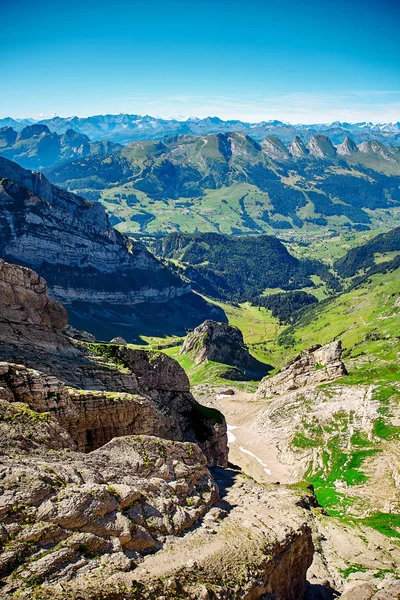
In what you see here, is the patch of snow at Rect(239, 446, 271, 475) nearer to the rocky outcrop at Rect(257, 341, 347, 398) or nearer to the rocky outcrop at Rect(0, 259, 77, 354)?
the rocky outcrop at Rect(257, 341, 347, 398)

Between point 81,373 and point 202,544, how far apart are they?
2939 cm

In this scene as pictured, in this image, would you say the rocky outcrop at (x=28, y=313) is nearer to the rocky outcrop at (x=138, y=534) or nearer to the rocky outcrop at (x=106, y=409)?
the rocky outcrop at (x=106, y=409)

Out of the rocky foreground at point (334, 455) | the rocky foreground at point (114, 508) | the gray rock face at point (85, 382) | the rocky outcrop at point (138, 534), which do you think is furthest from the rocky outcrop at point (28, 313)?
the rocky foreground at point (334, 455)

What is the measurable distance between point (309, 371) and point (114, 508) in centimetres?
11236

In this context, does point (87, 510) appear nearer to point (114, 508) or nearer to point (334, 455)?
point (114, 508)

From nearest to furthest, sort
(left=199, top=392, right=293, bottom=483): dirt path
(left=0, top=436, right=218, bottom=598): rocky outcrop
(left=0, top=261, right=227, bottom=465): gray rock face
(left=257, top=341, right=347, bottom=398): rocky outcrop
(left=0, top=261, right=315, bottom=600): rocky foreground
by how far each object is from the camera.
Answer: (left=0, top=436, right=218, bottom=598): rocky outcrop
(left=0, top=261, right=315, bottom=600): rocky foreground
(left=0, top=261, right=227, bottom=465): gray rock face
(left=199, top=392, right=293, bottom=483): dirt path
(left=257, top=341, right=347, bottom=398): rocky outcrop

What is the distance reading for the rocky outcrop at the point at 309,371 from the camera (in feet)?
421

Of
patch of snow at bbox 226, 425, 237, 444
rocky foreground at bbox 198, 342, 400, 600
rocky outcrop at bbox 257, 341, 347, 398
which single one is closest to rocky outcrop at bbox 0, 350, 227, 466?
rocky foreground at bbox 198, 342, 400, 600

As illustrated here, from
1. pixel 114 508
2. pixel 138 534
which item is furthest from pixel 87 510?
pixel 138 534

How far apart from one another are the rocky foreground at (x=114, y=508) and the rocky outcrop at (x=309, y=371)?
72482mm

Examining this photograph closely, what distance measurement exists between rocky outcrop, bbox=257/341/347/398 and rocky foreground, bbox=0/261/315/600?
72.5 m

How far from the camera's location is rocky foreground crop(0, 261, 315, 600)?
2545 cm

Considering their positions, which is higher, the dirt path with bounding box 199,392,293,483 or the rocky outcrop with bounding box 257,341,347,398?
the rocky outcrop with bounding box 257,341,347,398

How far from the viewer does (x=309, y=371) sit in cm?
13575
